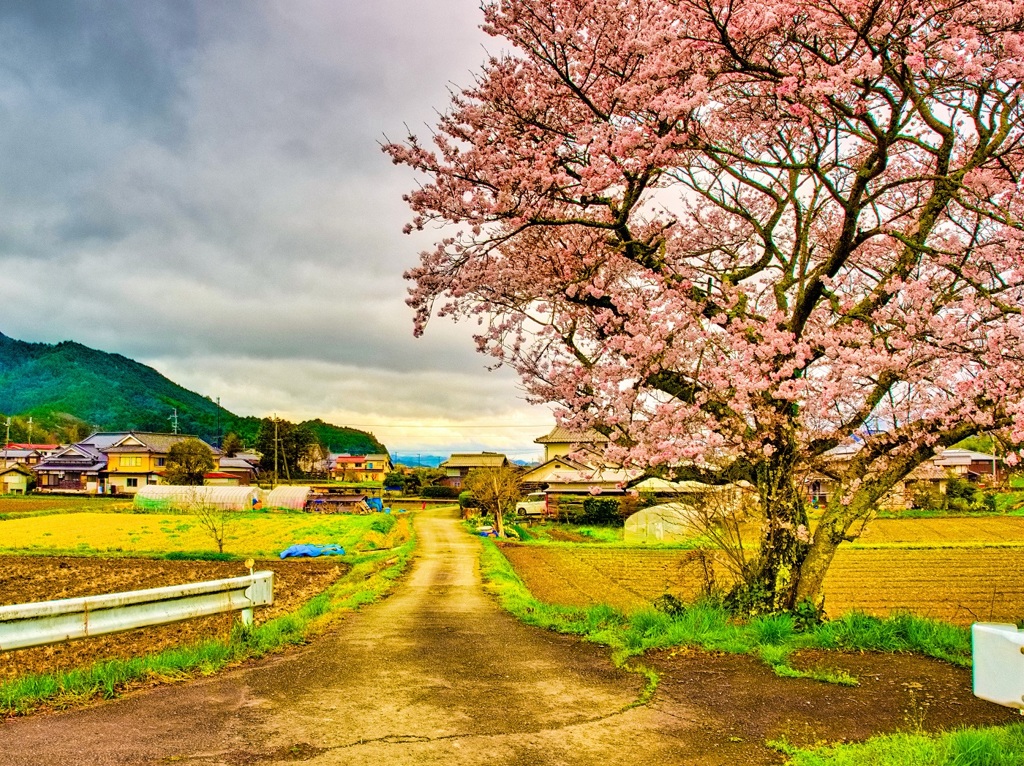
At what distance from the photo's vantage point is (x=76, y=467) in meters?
90.0

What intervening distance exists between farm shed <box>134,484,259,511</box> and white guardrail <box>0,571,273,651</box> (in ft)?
174

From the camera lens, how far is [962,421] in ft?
29.2

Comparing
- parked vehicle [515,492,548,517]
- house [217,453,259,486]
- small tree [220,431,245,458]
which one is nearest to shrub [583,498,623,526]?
parked vehicle [515,492,548,517]

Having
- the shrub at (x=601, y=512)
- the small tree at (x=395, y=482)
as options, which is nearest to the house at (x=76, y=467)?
the small tree at (x=395, y=482)

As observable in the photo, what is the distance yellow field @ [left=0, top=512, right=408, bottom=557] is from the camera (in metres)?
35.4

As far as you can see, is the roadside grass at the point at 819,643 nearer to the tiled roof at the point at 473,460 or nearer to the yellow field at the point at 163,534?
the yellow field at the point at 163,534

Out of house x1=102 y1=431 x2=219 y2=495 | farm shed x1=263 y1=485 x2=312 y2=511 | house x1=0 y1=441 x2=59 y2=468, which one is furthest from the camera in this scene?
house x1=0 y1=441 x2=59 y2=468

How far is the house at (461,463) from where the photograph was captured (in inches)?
4131

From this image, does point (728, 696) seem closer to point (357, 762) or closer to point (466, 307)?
point (357, 762)

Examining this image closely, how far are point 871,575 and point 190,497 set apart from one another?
48.7 metres

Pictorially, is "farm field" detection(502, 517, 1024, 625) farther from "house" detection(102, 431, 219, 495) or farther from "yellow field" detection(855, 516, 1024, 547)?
"house" detection(102, 431, 219, 495)

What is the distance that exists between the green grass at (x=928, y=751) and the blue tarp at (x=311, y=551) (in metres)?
29.9

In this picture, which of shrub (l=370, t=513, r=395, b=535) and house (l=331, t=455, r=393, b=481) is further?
house (l=331, t=455, r=393, b=481)

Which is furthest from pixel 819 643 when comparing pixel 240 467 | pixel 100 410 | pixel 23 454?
pixel 100 410
